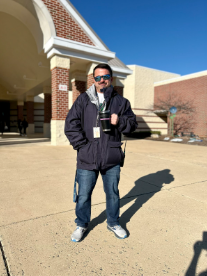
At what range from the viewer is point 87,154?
6.61 feet

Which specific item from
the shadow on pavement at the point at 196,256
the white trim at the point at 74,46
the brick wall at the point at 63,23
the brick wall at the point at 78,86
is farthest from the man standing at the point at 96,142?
the brick wall at the point at 78,86

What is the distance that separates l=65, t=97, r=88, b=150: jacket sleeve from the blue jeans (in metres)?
0.30

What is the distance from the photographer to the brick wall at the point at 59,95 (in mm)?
8516

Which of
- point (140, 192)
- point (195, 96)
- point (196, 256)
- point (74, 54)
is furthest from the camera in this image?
point (195, 96)

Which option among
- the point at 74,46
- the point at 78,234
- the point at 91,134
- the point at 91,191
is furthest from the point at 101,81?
the point at 74,46

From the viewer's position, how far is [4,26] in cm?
980

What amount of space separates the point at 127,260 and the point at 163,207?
1.23m

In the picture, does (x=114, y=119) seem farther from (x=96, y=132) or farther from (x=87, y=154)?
(x=87, y=154)

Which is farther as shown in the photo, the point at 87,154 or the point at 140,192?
the point at 140,192

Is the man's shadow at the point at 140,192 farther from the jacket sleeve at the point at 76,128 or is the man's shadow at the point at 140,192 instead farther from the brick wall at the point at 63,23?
the brick wall at the point at 63,23

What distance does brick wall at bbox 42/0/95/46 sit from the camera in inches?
322

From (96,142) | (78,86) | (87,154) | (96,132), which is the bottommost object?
(87,154)

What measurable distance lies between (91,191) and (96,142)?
517 millimetres

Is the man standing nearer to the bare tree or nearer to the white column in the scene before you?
the white column
